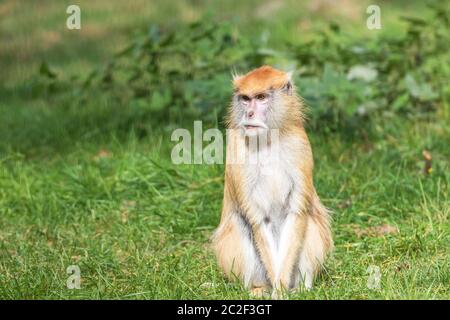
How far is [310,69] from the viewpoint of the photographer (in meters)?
7.96

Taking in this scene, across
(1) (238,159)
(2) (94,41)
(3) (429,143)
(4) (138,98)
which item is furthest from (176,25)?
(1) (238,159)

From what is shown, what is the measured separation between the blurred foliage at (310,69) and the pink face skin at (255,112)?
2446 millimetres

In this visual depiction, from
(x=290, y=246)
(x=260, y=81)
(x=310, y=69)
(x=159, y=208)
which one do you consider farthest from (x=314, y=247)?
(x=310, y=69)

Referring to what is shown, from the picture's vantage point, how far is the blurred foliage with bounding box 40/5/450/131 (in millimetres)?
7348

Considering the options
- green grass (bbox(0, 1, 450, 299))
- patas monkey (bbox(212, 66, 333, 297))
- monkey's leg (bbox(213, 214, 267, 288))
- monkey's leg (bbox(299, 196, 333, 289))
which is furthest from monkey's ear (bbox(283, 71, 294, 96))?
green grass (bbox(0, 1, 450, 299))

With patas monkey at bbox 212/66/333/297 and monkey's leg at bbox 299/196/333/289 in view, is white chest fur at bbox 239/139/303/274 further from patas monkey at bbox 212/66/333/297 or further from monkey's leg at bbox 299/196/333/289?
monkey's leg at bbox 299/196/333/289

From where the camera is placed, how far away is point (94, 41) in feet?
35.7

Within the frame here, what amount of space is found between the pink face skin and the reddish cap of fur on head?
0.03 meters

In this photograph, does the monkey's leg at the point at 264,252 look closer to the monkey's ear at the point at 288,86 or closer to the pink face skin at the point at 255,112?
the pink face skin at the point at 255,112

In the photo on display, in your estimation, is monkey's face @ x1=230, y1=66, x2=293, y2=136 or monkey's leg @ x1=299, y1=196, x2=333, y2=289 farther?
monkey's leg @ x1=299, y1=196, x2=333, y2=289

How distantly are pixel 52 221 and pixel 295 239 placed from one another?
6.42 ft

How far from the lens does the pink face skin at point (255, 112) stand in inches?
184

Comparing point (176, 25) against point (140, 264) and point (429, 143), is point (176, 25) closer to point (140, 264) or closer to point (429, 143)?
point (429, 143)

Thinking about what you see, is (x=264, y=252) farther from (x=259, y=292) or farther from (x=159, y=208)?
(x=159, y=208)
